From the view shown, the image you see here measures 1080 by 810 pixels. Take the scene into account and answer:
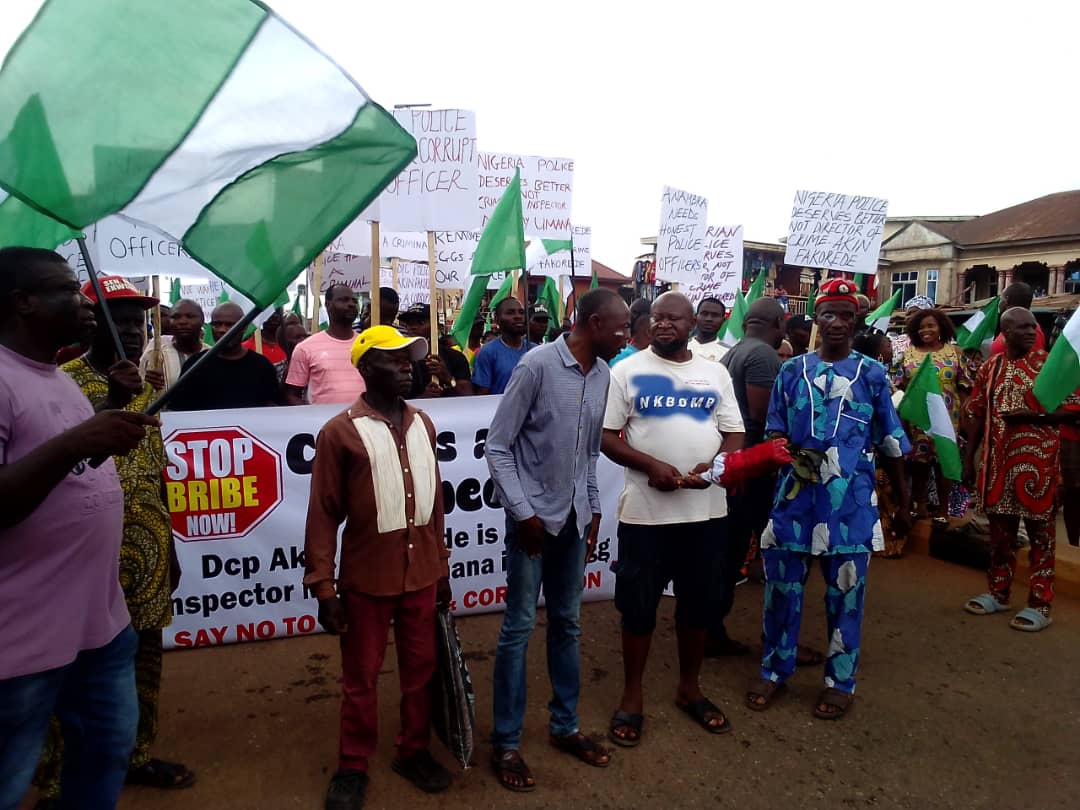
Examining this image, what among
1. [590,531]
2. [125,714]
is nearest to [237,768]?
[125,714]

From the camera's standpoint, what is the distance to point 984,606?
488 cm

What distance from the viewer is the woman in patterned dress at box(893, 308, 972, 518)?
21.2ft

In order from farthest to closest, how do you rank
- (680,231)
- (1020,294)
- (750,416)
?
(680,231)
(1020,294)
(750,416)

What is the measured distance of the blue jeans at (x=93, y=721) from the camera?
197cm

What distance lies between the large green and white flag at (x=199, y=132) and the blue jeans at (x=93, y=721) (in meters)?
1.06

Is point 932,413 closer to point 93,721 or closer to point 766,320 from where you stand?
point 766,320

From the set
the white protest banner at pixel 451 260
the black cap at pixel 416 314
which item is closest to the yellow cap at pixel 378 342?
the black cap at pixel 416 314

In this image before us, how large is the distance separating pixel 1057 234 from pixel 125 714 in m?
37.6

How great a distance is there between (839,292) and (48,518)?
323 centimetres

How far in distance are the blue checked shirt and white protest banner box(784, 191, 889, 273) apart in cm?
571

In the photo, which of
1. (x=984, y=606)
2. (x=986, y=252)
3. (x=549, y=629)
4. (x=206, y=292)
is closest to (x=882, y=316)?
(x=984, y=606)

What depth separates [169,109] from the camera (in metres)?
2.17

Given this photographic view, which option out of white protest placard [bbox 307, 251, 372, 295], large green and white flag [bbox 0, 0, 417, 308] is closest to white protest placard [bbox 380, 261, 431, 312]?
white protest placard [bbox 307, 251, 372, 295]

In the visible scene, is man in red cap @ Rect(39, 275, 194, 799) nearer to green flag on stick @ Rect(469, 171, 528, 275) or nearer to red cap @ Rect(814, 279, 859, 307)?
red cap @ Rect(814, 279, 859, 307)
